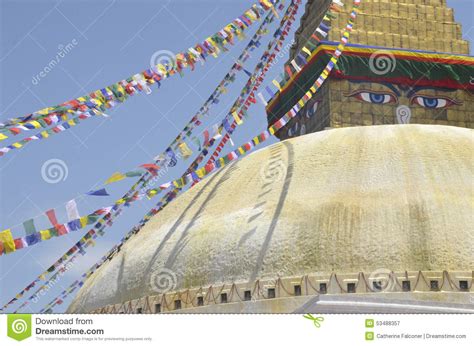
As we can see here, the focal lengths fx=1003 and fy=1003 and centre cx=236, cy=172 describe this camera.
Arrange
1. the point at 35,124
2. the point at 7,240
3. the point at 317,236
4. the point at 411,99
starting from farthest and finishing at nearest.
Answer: the point at 411,99, the point at 35,124, the point at 317,236, the point at 7,240

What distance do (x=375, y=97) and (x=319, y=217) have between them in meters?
12.3

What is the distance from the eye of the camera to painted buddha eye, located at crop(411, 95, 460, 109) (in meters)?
26.3

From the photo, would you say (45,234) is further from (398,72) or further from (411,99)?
(411,99)

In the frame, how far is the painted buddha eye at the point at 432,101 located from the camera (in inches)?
1037

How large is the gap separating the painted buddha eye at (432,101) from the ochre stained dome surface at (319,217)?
940 centimetres

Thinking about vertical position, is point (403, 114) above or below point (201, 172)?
above
